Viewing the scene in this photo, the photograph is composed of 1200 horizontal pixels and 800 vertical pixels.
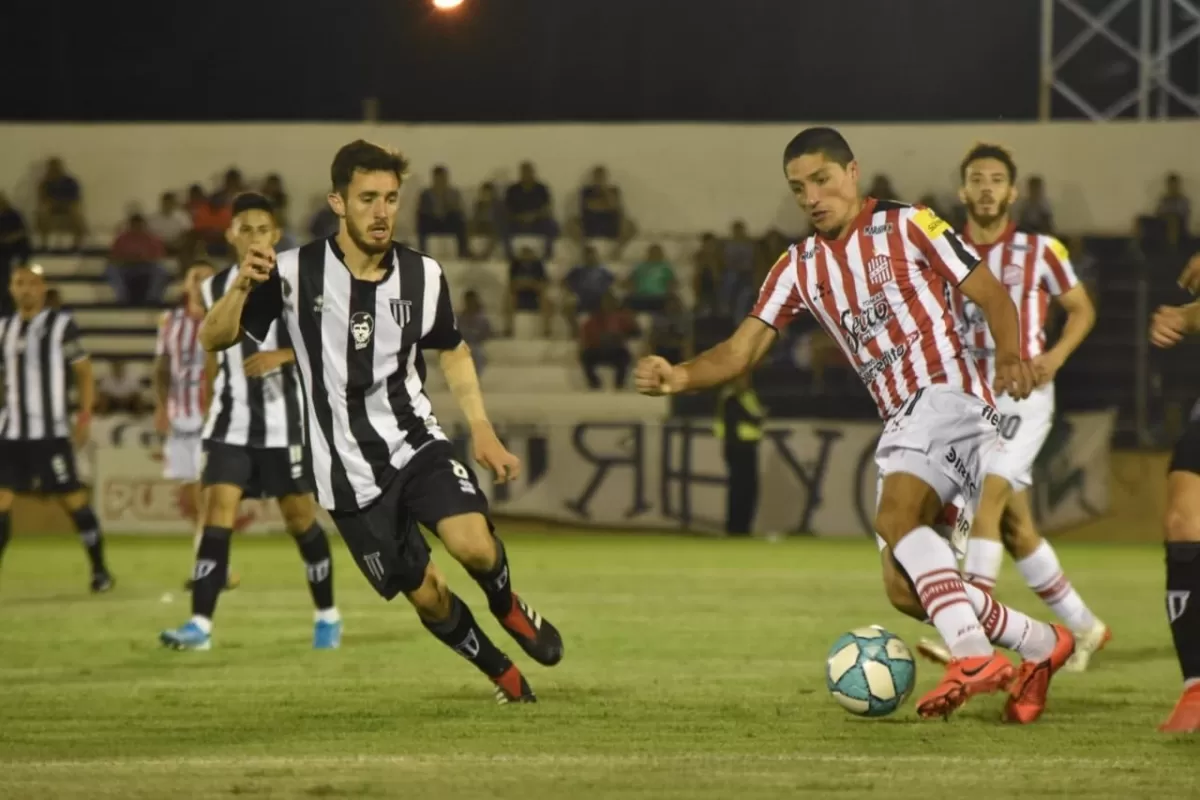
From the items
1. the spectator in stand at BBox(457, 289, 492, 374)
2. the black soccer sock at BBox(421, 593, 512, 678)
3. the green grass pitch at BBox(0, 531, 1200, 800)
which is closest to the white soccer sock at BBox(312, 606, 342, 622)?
the green grass pitch at BBox(0, 531, 1200, 800)

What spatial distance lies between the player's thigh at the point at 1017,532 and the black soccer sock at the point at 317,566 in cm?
336

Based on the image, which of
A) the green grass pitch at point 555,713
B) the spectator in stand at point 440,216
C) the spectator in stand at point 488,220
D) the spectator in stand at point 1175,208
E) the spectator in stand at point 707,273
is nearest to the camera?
the green grass pitch at point 555,713

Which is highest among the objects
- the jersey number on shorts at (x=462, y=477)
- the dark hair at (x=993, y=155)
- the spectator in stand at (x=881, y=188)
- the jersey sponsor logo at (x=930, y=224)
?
the spectator in stand at (x=881, y=188)

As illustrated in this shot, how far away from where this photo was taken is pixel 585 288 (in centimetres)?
2286

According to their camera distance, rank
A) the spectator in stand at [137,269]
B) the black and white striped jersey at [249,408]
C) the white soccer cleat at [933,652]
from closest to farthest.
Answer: the white soccer cleat at [933,652], the black and white striped jersey at [249,408], the spectator in stand at [137,269]

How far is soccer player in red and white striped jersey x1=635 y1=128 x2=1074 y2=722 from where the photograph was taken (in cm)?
648

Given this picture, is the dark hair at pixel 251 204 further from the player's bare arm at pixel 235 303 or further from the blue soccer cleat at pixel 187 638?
the player's bare arm at pixel 235 303

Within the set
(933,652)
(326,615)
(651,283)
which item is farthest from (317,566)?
(651,283)

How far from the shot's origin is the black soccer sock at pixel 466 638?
6895mm

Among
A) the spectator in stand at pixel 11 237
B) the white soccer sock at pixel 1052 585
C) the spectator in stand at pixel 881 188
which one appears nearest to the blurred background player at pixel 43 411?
the white soccer sock at pixel 1052 585

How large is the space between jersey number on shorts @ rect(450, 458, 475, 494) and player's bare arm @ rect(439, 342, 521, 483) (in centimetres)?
8

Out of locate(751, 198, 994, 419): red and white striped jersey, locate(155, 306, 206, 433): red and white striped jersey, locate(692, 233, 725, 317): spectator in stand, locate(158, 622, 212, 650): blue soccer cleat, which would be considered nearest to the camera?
locate(751, 198, 994, 419): red and white striped jersey

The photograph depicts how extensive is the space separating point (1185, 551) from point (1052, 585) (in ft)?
7.53

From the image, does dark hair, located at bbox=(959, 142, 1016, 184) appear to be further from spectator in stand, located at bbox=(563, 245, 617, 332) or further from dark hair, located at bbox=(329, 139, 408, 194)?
spectator in stand, located at bbox=(563, 245, 617, 332)
